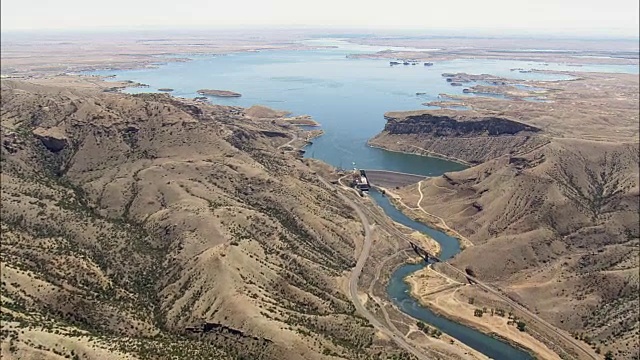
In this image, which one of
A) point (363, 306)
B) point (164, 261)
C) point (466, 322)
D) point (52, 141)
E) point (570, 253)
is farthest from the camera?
point (52, 141)

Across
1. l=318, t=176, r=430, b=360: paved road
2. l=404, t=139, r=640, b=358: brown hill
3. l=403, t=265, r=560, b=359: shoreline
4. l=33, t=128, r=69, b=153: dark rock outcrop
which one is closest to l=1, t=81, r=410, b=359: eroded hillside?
l=33, t=128, r=69, b=153: dark rock outcrop

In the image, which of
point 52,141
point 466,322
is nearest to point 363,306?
point 466,322

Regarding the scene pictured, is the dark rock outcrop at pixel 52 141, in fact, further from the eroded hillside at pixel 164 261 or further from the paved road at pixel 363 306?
the paved road at pixel 363 306

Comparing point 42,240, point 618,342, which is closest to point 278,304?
point 42,240

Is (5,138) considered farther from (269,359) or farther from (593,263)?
(593,263)

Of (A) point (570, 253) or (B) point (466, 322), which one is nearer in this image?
(B) point (466, 322)

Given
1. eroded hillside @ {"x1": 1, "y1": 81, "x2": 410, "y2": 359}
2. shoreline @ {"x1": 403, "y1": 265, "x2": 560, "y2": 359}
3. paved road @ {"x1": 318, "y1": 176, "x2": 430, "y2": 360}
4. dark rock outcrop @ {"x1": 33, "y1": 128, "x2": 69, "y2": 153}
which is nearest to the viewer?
eroded hillside @ {"x1": 1, "y1": 81, "x2": 410, "y2": 359}

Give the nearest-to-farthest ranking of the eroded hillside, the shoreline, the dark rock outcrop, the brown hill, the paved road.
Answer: the eroded hillside < the paved road < the shoreline < the brown hill < the dark rock outcrop

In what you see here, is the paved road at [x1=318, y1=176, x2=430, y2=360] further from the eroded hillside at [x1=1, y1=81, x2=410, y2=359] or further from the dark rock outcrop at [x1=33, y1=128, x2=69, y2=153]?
the dark rock outcrop at [x1=33, y1=128, x2=69, y2=153]

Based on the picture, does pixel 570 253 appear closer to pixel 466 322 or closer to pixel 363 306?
pixel 466 322
